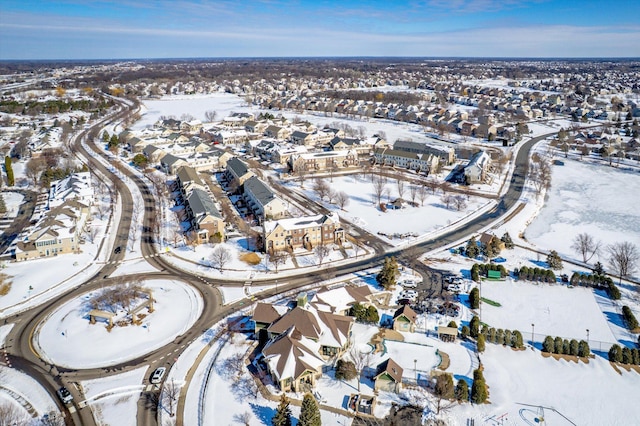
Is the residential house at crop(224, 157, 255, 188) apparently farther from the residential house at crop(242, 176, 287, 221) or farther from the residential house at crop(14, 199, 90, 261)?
the residential house at crop(14, 199, 90, 261)

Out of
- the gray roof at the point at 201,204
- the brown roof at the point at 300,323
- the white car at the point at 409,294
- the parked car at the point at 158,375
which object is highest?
the gray roof at the point at 201,204

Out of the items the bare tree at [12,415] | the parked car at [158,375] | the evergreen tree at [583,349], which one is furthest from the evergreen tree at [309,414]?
the evergreen tree at [583,349]

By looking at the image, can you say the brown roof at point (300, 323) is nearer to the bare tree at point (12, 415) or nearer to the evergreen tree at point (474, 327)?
the evergreen tree at point (474, 327)

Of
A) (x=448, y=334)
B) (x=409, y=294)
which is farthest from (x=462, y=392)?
(x=409, y=294)

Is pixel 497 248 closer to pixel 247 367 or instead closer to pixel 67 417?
pixel 247 367

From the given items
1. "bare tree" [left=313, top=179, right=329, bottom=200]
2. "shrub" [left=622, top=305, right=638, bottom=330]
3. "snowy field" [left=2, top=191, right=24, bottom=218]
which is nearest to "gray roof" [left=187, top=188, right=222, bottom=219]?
"bare tree" [left=313, top=179, right=329, bottom=200]

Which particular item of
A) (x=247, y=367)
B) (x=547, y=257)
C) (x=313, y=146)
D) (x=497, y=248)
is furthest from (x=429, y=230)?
(x=313, y=146)

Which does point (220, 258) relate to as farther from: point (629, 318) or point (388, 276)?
point (629, 318)
